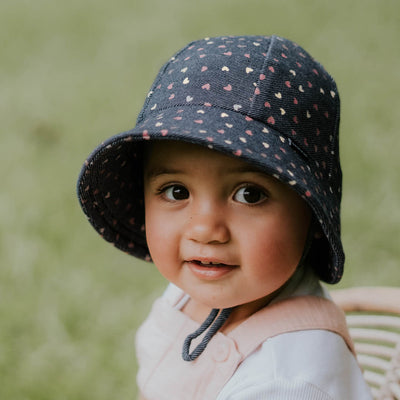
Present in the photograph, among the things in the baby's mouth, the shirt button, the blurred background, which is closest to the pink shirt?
the shirt button

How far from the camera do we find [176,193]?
37.0 inches

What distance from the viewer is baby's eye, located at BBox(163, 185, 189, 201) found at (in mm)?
935

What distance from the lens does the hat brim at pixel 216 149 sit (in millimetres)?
801

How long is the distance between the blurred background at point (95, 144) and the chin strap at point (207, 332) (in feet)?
2.57

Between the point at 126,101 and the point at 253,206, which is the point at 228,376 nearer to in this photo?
the point at 253,206

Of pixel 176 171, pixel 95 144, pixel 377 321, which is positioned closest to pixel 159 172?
pixel 176 171

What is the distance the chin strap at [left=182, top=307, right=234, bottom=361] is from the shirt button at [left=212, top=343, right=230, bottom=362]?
0.02 m

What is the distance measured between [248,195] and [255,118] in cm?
12

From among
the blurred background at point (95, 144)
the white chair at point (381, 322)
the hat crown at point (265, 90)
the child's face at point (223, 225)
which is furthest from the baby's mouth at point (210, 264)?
the blurred background at point (95, 144)

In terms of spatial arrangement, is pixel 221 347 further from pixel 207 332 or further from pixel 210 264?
pixel 210 264

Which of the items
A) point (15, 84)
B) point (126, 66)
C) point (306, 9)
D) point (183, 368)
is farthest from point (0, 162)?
point (306, 9)

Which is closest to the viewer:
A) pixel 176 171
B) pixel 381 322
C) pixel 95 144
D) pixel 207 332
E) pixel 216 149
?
pixel 216 149

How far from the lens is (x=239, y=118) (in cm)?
85

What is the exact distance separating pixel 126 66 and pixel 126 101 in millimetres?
364
